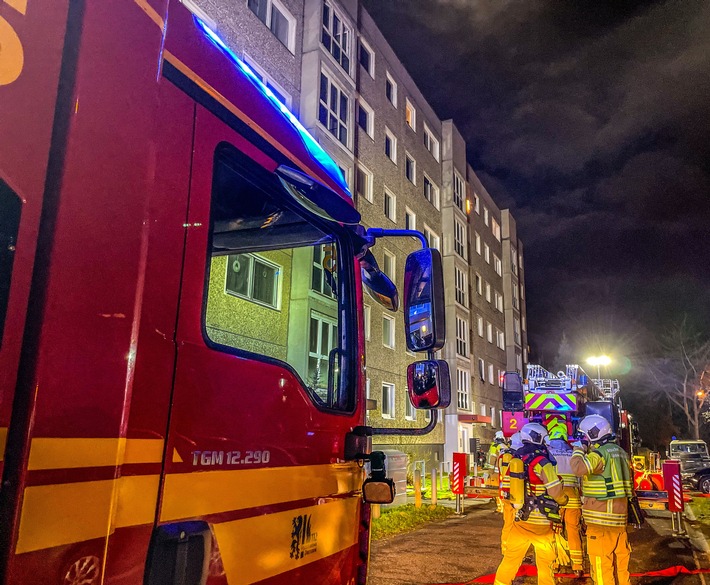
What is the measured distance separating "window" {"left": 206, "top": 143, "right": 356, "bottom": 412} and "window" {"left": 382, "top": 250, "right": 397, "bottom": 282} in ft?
57.4

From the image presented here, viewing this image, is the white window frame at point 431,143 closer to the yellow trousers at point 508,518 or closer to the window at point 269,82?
the window at point 269,82

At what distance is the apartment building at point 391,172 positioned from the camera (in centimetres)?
1576

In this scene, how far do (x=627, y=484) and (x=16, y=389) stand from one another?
5541mm

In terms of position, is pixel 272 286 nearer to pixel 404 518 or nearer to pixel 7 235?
pixel 7 235

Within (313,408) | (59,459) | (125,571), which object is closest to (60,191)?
(59,459)

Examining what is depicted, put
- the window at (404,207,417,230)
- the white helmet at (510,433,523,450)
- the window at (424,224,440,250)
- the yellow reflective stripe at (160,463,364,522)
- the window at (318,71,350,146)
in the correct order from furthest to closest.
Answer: the window at (424,224,440,250) < the window at (404,207,417,230) < the window at (318,71,350,146) < the white helmet at (510,433,523,450) < the yellow reflective stripe at (160,463,364,522)

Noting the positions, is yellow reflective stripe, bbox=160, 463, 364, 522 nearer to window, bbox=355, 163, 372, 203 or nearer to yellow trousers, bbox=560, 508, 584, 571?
yellow trousers, bbox=560, 508, 584, 571

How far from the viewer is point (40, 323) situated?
1.27 m

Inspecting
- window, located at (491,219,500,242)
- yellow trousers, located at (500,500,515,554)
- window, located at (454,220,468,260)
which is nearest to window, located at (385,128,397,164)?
window, located at (454,220,468,260)

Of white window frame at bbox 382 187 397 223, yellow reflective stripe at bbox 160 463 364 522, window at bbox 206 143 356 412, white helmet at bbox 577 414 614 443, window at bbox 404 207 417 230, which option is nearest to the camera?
yellow reflective stripe at bbox 160 463 364 522

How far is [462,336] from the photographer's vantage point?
26922mm

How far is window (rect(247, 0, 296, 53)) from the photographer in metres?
14.9

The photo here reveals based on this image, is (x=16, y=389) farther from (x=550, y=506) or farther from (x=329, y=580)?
(x=550, y=506)

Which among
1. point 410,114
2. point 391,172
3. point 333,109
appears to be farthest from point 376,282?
point 410,114
